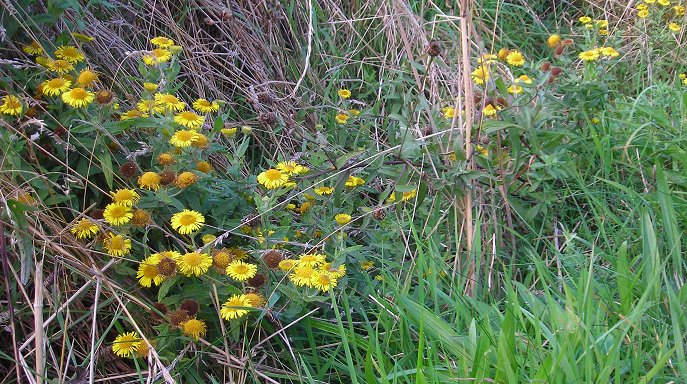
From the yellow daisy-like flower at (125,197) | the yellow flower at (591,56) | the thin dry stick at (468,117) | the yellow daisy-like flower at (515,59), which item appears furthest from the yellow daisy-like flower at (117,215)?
the yellow flower at (591,56)

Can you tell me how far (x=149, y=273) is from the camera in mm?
1698

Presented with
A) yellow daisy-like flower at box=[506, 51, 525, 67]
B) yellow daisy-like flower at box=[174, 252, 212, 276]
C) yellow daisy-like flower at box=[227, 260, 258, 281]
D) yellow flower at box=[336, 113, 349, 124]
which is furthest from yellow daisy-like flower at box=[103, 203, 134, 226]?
yellow daisy-like flower at box=[506, 51, 525, 67]

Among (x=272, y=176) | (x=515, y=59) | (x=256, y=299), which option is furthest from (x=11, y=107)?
(x=515, y=59)

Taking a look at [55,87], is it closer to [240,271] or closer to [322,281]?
[240,271]

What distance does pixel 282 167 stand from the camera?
6.58 ft

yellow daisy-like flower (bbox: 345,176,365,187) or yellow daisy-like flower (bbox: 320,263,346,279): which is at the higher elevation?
yellow daisy-like flower (bbox: 320,263,346,279)

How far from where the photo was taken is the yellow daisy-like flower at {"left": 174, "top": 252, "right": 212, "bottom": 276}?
1.68 m

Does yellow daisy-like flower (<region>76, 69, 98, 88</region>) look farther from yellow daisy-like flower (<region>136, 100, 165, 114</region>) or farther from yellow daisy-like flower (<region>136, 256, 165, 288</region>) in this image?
yellow daisy-like flower (<region>136, 256, 165, 288</region>)

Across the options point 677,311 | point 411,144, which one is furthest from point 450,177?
point 677,311

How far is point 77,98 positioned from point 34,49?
0.33 metres

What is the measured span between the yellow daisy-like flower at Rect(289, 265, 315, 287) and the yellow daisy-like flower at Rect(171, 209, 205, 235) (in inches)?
9.8

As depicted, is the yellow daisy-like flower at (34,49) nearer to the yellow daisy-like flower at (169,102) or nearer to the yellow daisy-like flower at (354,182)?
the yellow daisy-like flower at (169,102)

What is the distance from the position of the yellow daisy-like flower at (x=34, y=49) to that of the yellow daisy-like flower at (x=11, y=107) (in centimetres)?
24

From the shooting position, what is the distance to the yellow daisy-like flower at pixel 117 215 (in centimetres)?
172
